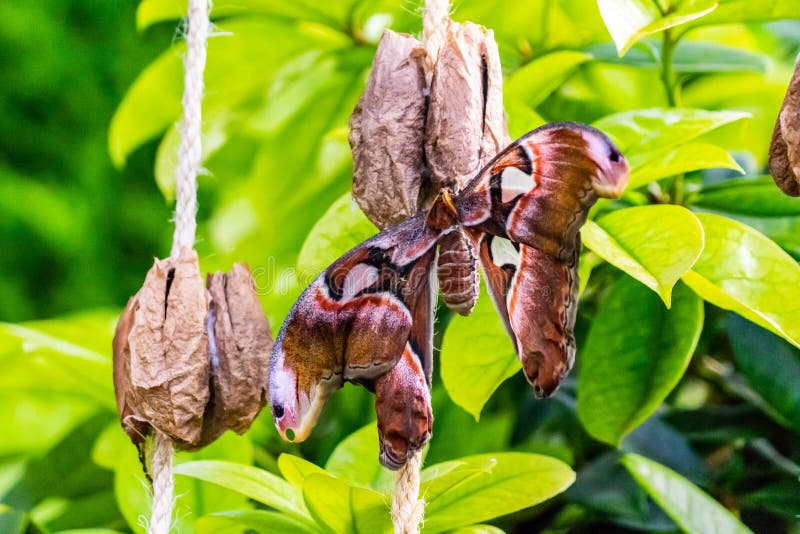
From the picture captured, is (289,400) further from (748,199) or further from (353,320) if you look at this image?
(748,199)

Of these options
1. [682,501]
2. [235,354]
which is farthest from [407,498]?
[682,501]

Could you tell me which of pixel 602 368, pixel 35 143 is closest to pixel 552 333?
pixel 602 368

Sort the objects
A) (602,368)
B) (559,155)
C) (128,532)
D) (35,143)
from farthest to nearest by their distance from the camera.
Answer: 1. (35,143)
2. (128,532)
3. (602,368)
4. (559,155)

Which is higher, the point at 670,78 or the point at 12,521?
the point at 670,78

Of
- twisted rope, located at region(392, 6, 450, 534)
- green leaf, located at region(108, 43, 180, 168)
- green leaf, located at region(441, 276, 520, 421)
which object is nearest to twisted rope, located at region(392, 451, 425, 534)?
twisted rope, located at region(392, 6, 450, 534)

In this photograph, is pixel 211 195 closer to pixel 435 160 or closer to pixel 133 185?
pixel 133 185
